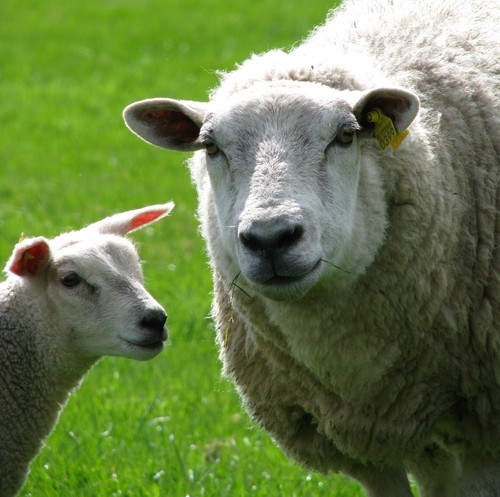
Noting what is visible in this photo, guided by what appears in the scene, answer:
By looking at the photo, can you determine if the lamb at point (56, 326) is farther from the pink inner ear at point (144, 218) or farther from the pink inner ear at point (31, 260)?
the pink inner ear at point (144, 218)

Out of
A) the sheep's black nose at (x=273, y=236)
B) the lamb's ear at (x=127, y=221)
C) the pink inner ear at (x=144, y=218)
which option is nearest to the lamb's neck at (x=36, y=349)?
the lamb's ear at (x=127, y=221)

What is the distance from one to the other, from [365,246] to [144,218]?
124 cm

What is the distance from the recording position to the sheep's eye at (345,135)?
382 centimetres

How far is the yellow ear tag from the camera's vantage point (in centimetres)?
384

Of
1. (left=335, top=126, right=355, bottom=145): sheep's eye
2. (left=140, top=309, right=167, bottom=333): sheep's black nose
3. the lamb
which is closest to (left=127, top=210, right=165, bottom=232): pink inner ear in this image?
the lamb

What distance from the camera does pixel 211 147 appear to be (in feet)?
13.1

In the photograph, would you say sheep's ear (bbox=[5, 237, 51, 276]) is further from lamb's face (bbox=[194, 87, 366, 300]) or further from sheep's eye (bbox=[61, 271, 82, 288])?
lamb's face (bbox=[194, 87, 366, 300])

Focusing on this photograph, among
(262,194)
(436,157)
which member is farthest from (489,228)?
(262,194)

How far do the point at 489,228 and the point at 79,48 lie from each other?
13.6 metres

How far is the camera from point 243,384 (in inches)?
Result: 177

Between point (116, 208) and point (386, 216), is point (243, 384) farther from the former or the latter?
point (116, 208)

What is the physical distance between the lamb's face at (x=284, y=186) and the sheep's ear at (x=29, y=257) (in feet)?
2.46

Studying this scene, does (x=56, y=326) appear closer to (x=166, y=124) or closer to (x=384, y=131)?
(x=166, y=124)

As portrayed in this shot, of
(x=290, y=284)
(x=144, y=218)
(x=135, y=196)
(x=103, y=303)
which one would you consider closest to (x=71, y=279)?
(x=103, y=303)
